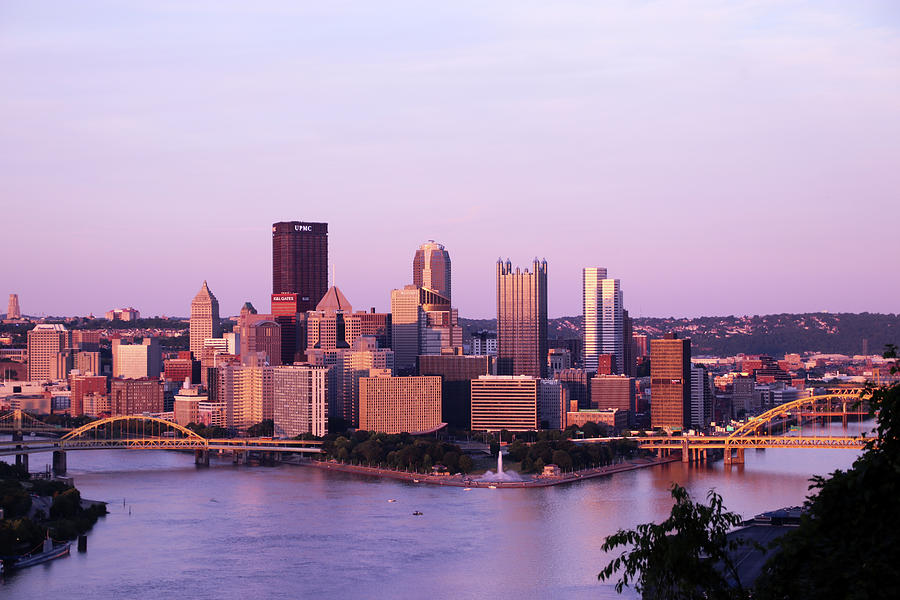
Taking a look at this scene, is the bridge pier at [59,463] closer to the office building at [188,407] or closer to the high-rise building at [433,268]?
the office building at [188,407]

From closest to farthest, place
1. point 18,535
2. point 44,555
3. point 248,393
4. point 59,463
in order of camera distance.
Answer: point 44,555 < point 18,535 < point 59,463 < point 248,393

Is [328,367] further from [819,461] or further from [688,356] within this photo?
[819,461]

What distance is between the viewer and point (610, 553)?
26031 mm

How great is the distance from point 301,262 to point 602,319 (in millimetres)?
21513

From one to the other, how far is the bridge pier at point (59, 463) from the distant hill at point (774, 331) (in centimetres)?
8819

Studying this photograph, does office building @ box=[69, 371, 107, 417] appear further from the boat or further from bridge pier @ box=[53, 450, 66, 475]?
the boat

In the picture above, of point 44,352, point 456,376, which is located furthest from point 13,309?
point 456,376

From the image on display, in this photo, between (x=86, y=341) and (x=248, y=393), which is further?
(x=86, y=341)

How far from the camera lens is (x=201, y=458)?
162ft

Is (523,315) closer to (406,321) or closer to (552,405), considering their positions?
(406,321)

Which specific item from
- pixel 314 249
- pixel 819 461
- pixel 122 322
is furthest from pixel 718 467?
pixel 122 322

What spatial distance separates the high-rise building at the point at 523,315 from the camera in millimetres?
76938

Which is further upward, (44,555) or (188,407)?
(188,407)

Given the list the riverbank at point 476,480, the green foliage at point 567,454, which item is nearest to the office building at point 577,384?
the riverbank at point 476,480
